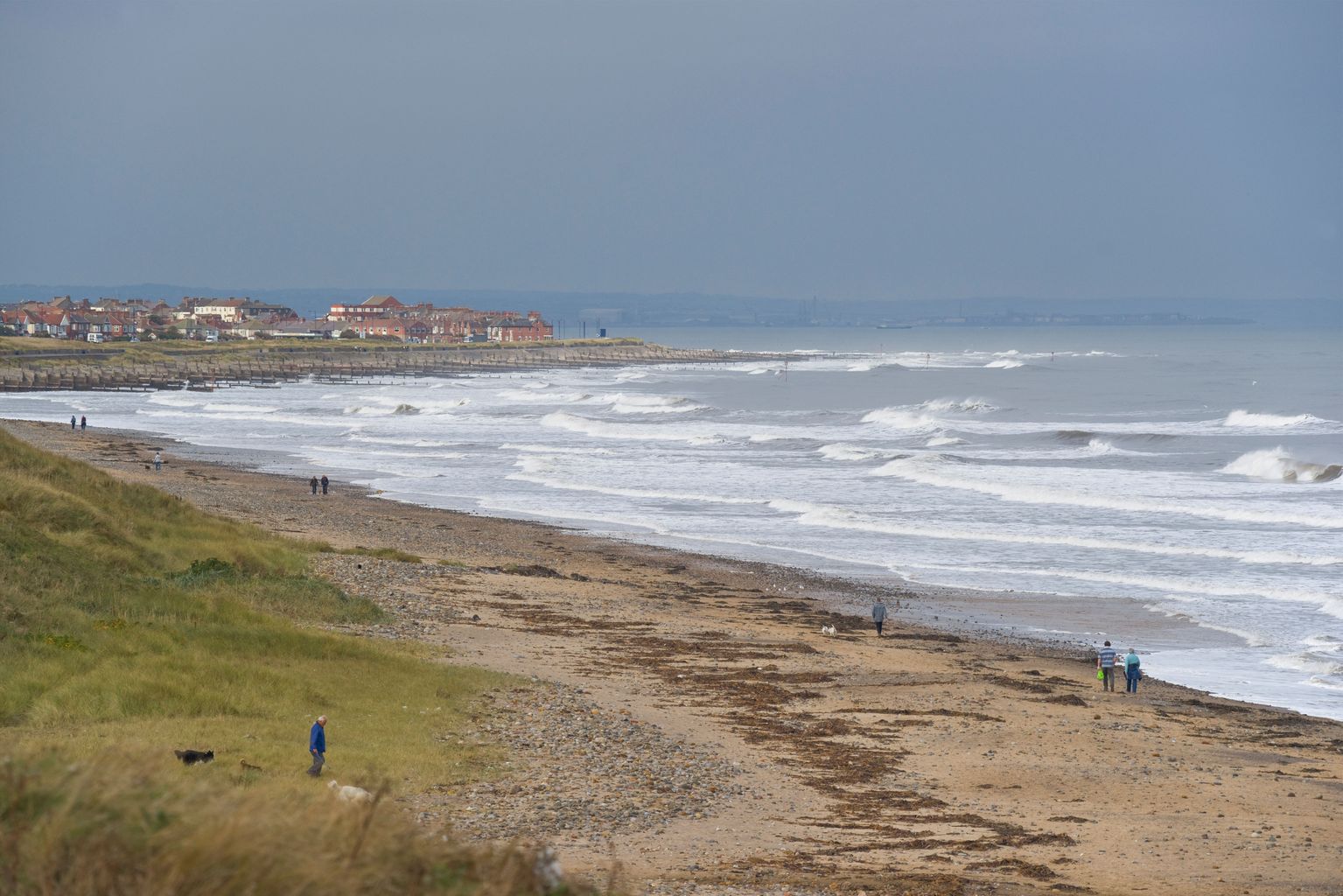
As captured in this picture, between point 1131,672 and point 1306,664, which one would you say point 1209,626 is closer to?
point 1306,664

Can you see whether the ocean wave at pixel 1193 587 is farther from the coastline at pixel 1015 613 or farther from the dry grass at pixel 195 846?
the dry grass at pixel 195 846

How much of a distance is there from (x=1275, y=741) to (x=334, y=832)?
15.1 meters

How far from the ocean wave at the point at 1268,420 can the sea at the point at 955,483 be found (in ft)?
1.02

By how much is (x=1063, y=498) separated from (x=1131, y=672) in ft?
77.9

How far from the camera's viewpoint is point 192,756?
11500mm

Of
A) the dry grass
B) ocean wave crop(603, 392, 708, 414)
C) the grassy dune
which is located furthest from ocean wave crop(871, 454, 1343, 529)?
ocean wave crop(603, 392, 708, 414)

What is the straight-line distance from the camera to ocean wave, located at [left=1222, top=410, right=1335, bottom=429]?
2852 inches

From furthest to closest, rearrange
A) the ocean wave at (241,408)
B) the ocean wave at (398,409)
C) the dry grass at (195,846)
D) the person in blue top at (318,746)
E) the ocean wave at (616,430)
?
the ocean wave at (241,408) < the ocean wave at (398,409) < the ocean wave at (616,430) < the person in blue top at (318,746) < the dry grass at (195,846)

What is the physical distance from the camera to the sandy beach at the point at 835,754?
38.5 ft

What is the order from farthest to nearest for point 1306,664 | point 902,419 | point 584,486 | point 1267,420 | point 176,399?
point 176,399
point 902,419
point 1267,420
point 584,486
point 1306,664

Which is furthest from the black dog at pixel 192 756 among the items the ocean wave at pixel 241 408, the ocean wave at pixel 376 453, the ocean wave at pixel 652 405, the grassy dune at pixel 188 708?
the ocean wave at pixel 241 408

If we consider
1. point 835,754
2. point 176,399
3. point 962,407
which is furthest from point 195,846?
point 176,399

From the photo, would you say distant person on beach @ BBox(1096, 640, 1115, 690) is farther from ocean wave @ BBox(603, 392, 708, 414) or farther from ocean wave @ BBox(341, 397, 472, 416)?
ocean wave @ BBox(341, 397, 472, 416)

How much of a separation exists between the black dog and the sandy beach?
1.70 meters
